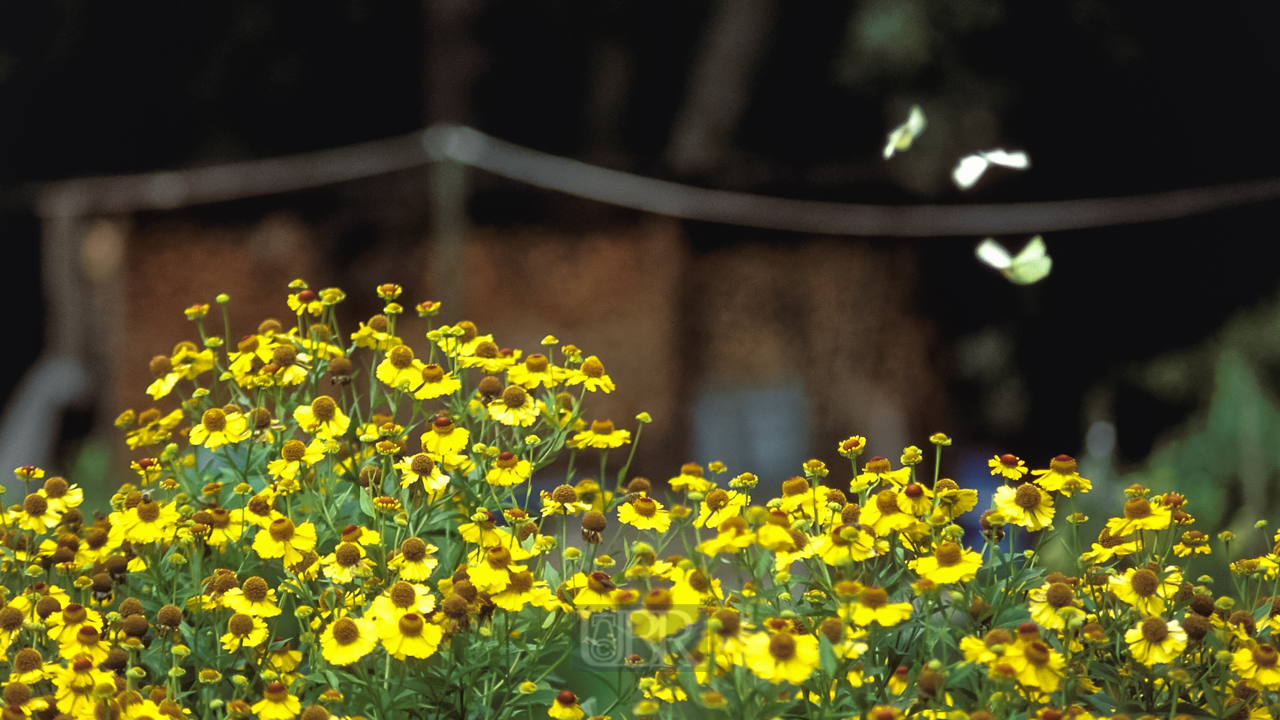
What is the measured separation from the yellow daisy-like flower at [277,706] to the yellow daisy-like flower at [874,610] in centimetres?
49

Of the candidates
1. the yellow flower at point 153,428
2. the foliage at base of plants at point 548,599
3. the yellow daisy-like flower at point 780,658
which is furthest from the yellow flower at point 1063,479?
the yellow flower at point 153,428

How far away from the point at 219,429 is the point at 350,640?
356 millimetres

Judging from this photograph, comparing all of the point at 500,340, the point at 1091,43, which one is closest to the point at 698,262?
the point at 500,340

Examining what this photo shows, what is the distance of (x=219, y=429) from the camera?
1171 mm

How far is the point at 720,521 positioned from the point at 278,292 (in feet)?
9.36

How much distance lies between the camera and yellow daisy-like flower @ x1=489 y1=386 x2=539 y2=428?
3.80 feet

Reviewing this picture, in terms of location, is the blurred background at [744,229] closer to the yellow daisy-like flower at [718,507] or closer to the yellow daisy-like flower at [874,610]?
the yellow daisy-like flower at [718,507]

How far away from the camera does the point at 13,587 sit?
130 centimetres

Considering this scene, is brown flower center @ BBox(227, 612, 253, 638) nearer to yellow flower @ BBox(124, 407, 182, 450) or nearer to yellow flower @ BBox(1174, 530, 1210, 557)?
yellow flower @ BBox(124, 407, 182, 450)

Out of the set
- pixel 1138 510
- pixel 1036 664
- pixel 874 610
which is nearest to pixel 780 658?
pixel 874 610

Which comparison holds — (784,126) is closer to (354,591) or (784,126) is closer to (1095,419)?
(1095,419)

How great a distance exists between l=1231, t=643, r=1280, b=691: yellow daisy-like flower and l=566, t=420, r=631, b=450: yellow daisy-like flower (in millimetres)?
634

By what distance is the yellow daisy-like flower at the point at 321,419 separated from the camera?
115cm

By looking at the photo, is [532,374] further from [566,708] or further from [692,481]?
[566,708]
